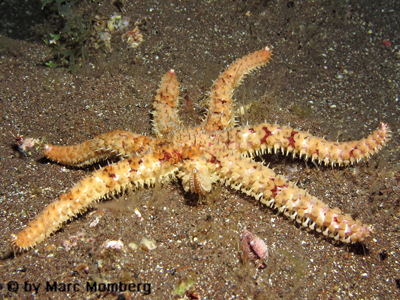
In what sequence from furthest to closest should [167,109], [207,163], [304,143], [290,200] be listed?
[167,109] < [304,143] < [207,163] < [290,200]

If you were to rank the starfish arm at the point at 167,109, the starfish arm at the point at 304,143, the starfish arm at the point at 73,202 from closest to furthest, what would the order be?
the starfish arm at the point at 73,202, the starfish arm at the point at 304,143, the starfish arm at the point at 167,109

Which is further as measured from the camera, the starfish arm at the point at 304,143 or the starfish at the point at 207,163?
the starfish arm at the point at 304,143

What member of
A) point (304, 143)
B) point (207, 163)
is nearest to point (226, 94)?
point (207, 163)

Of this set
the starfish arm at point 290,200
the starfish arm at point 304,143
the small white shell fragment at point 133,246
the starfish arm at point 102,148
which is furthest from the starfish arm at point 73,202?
the starfish arm at point 304,143

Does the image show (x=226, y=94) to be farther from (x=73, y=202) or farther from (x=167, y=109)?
(x=73, y=202)

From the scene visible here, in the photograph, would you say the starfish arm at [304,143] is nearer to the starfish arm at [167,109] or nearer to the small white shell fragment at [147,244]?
the starfish arm at [167,109]

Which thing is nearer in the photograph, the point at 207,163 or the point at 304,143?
the point at 207,163
